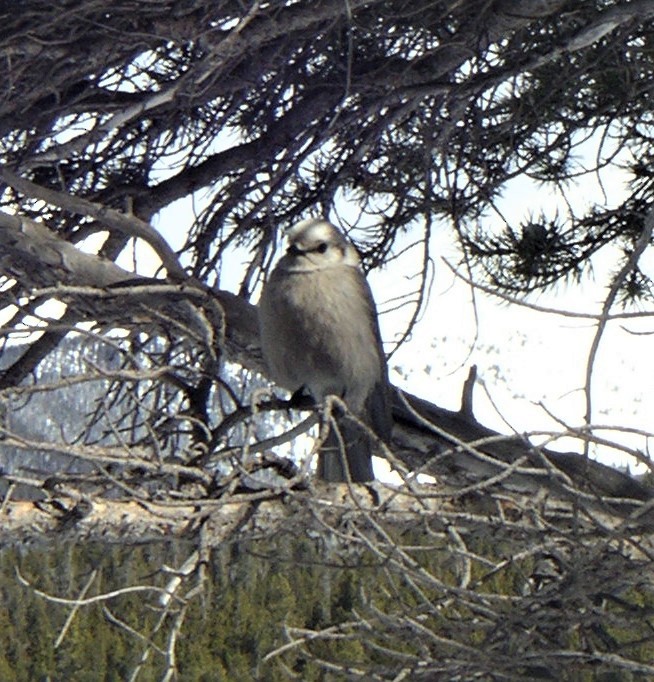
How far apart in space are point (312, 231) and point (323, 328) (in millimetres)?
232

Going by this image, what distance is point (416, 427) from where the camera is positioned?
306 cm

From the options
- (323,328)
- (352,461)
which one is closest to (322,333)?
(323,328)

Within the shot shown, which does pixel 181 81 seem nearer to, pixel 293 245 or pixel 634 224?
pixel 293 245

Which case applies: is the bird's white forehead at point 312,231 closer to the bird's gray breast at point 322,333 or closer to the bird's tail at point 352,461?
the bird's gray breast at point 322,333

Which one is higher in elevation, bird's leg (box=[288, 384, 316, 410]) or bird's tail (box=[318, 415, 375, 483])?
bird's leg (box=[288, 384, 316, 410])

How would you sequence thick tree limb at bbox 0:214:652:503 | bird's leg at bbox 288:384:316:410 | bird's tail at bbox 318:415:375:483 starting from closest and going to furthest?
1. thick tree limb at bbox 0:214:652:503
2. bird's tail at bbox 318:415:375:483
3. bird's leg at bbox 288:384:316:410

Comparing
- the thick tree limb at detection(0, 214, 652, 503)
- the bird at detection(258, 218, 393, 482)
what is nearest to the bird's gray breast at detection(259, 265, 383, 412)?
the bird at detection(258, 218, 393, 482)

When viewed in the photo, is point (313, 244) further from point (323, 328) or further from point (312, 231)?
point (323, 328)

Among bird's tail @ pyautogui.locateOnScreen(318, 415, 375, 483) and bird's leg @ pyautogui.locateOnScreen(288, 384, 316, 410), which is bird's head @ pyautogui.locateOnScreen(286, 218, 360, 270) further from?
bird's tail @ pyautogui.locateOnScreen(318, 415, 375, 483)

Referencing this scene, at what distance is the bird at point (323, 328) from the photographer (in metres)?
3.18

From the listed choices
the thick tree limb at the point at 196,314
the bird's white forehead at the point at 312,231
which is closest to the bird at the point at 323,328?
the bird's white forehead at the point at 312,231

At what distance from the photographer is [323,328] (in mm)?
3252

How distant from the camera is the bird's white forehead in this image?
3242 millimetres

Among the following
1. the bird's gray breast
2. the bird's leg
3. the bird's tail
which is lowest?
the bird's tail
